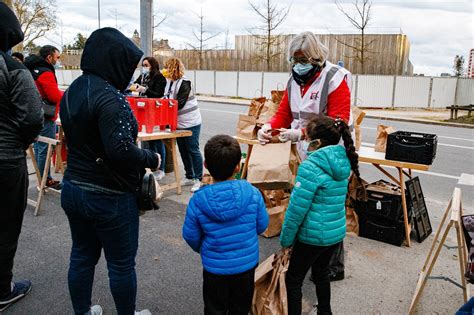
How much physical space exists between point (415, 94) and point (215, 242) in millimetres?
20484

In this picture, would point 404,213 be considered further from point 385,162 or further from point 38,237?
point 38,237

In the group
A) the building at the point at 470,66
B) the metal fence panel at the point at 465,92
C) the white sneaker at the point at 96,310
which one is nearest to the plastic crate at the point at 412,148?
the white sneaker at the point at 96,310

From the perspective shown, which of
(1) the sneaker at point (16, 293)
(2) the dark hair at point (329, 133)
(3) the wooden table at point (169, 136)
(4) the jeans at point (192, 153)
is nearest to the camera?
(2) the dark hair at point (329, 133)

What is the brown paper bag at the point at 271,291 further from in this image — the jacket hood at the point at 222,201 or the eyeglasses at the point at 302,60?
the eyeglasses at the point at 302,60

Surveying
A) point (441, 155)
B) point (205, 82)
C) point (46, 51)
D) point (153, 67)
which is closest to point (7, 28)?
point (46, 51)

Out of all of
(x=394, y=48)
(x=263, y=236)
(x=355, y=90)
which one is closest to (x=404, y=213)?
(x=263, y=236)

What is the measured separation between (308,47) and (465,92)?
20808 mm

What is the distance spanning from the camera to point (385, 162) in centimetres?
417

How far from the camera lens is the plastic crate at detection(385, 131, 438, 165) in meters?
3.97

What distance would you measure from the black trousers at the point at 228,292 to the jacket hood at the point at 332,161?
0.76 meters

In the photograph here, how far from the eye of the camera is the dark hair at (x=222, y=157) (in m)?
2.20

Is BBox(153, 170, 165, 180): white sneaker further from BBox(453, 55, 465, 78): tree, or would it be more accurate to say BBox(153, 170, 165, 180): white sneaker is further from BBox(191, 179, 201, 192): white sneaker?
BBox(453, 55, 465, 78): tree

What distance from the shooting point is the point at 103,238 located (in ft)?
7.57

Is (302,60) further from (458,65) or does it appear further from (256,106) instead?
(458,65)
